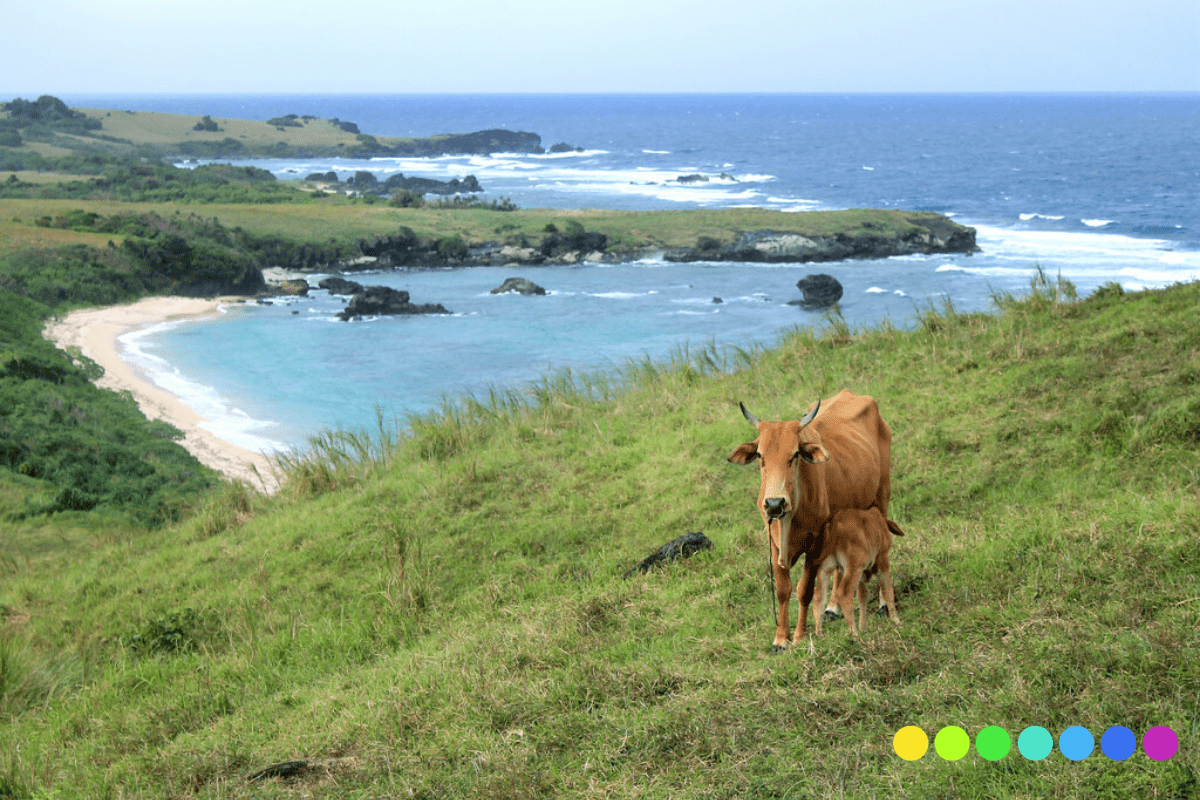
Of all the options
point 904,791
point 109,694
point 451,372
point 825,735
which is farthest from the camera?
point 451,372

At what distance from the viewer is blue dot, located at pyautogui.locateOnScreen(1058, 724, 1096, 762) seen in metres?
3.25

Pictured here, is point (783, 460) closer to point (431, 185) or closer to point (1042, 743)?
point (1042, 743)

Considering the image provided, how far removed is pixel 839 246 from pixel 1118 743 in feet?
175

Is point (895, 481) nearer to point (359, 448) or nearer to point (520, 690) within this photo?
point (520, 690)

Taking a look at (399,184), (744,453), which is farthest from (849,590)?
(399,184)

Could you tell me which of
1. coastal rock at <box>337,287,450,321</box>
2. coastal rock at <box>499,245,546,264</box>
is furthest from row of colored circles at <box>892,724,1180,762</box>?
coastal rock at <box>499,245,546,264</box>

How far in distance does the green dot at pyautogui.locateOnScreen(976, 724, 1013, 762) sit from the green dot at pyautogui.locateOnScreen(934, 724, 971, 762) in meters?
0.06

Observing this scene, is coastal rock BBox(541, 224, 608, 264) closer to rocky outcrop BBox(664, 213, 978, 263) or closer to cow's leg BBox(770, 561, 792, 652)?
rocky outcrop BBox(664, 213, 978, 263)

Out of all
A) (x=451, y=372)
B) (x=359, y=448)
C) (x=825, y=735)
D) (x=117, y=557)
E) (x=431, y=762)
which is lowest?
(x=451, y=372)

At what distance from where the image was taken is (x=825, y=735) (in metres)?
4.11

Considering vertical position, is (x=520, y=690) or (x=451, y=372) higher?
(x=520, y=690)

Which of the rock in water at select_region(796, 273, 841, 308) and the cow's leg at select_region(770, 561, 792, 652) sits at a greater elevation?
the cow's leg at select_region(770, 561, 792, 652)

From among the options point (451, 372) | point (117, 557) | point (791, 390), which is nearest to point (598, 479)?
point (791, 390)

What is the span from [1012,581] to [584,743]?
2.70 meters
